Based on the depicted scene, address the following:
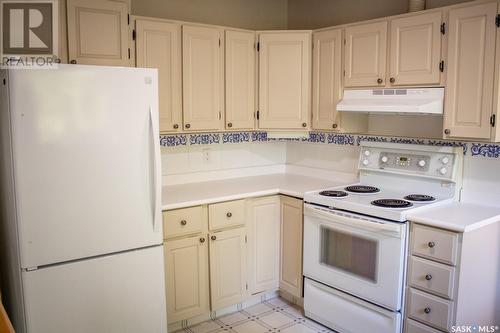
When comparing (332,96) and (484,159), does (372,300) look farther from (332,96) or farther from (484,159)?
(332,96)

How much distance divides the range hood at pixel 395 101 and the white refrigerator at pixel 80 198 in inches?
55.7

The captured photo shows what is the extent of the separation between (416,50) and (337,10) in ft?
3.44

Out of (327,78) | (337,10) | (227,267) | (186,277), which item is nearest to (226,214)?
(227,267)

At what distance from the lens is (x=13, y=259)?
2338mm

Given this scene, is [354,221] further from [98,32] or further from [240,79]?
[98,32]

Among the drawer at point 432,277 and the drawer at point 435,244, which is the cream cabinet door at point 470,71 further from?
the drawer at point 432,277

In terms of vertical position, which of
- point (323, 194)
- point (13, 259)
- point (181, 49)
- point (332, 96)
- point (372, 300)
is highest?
point (181, 49)

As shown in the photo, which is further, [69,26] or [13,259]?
[69,26]

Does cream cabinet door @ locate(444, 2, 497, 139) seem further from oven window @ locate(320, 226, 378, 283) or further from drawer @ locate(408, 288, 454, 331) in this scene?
drawer @ locate(408, 288, 454, 331)

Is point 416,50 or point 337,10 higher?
point 337,10

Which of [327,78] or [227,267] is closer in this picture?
[227,267]

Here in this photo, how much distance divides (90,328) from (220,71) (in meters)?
1.94

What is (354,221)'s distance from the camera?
2793mm

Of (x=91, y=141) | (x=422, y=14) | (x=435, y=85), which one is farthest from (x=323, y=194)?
(x=91, y=141)
